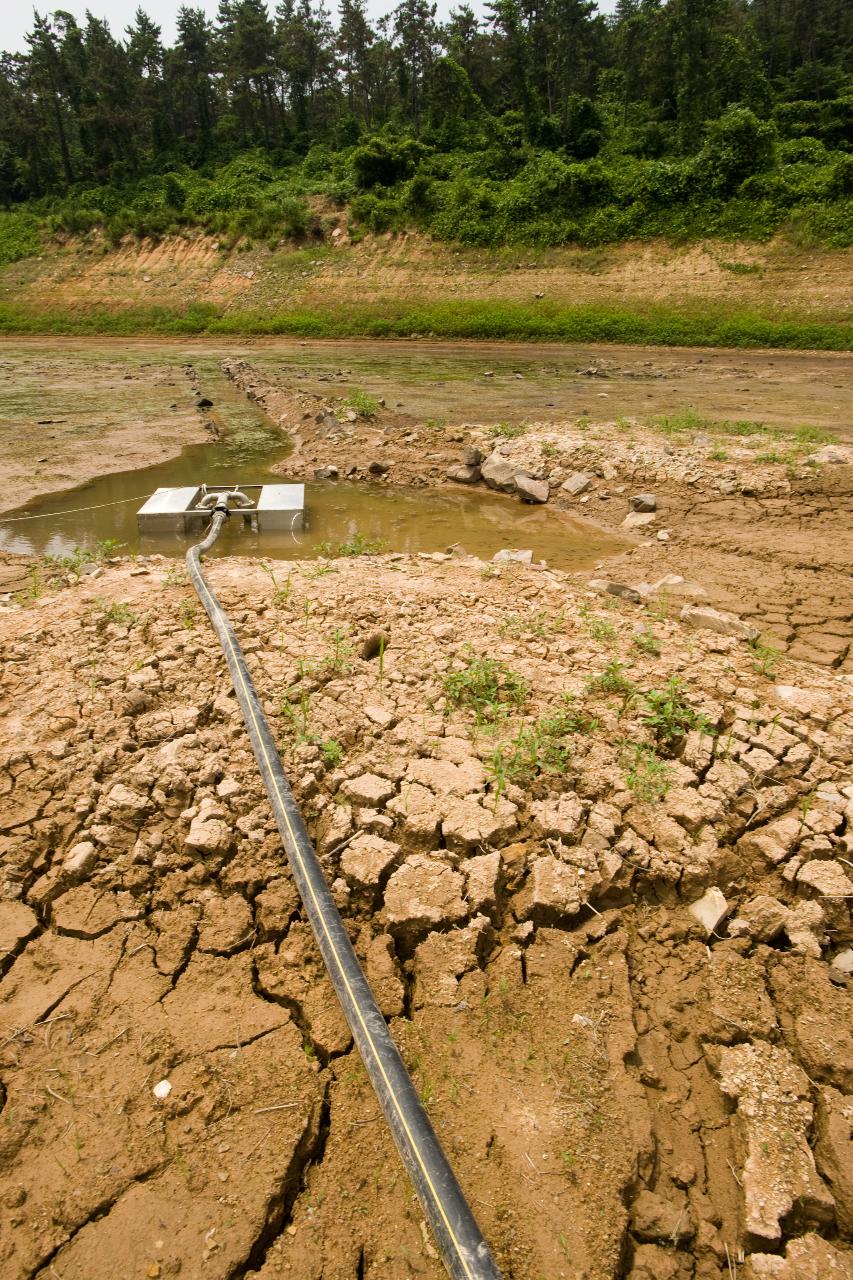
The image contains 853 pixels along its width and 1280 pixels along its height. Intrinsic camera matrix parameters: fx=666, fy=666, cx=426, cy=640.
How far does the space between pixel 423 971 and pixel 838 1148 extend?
1293 mm

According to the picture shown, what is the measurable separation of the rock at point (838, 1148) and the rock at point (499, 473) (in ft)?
22.3

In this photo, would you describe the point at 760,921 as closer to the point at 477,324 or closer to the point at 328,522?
the point at 328,522

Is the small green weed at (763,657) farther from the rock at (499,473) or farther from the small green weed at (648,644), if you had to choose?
the rock at (499,473)

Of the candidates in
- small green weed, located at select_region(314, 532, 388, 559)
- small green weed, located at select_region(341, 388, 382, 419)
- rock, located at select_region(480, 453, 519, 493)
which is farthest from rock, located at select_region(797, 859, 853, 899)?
small green weed, located at select_region(341, 388, 382, 419)

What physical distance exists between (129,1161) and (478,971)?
3.80ft

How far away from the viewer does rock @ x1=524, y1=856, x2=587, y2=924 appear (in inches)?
98.1

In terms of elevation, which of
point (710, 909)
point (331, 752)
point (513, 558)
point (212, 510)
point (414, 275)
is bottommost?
point (710, 909)

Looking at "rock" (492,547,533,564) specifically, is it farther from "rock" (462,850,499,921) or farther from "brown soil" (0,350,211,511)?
"brown soil" (0,350,211,511)

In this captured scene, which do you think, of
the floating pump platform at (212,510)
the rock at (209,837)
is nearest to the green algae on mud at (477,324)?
the floating pump platform at (212,510)

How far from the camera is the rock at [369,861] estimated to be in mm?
2588

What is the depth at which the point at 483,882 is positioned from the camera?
256cm

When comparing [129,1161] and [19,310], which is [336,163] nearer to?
[19,310]

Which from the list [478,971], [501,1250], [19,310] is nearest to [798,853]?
[478,971]

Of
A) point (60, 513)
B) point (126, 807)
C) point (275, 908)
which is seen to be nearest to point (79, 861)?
point (126, 807)
